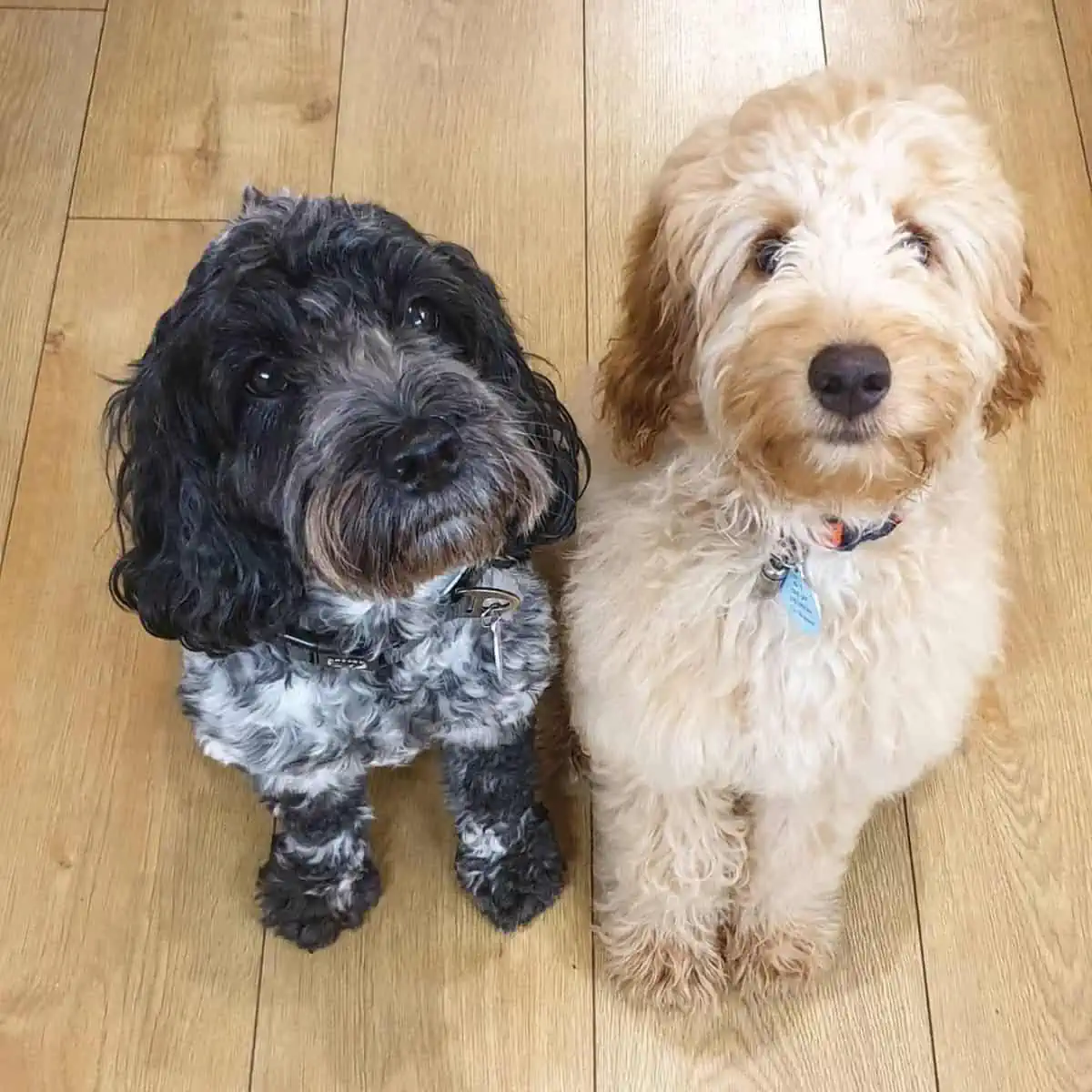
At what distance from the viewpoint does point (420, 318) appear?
49.6 inches

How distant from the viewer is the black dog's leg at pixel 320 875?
5.23 feet

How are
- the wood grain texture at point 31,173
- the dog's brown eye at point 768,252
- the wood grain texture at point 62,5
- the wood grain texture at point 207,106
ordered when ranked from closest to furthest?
1. the dog's brown eye at point 768,252
2. the wood grain texture at point 31,173
3. the wood grain texture at point 207,106
4. the wood grain texture at point 62,5

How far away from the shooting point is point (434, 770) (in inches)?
70.1

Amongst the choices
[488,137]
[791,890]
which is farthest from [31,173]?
[791,890]

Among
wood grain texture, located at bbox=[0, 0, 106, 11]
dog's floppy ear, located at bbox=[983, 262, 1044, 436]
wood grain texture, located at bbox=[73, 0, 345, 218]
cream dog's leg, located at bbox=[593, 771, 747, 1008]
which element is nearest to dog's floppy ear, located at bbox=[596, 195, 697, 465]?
dog's floppy ear, located at bbox=[983, 262, 1044, 436]

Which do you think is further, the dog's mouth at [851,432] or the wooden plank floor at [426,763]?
the wooden plank floor at [426,763]

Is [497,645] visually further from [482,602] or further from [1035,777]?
[1035,777]

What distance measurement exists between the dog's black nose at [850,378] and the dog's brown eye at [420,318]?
0.41 meters

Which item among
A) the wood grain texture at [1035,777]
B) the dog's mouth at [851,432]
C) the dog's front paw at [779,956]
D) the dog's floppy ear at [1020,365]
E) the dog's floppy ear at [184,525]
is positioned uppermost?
the dog's mouth at [851,432]

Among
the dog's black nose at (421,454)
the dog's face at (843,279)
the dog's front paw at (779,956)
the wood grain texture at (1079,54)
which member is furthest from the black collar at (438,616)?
the wood grain texture at (1079,54)

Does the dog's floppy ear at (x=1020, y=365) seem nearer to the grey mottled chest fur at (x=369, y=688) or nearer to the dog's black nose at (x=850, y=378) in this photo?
the dog's black nose at (x=850, y=378)

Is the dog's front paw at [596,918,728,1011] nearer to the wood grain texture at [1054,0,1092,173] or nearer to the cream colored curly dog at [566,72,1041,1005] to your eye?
the cream colored curly dog at [566,72,1041,1005]

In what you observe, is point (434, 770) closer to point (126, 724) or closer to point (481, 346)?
point (126, 724)

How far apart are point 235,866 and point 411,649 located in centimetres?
53
